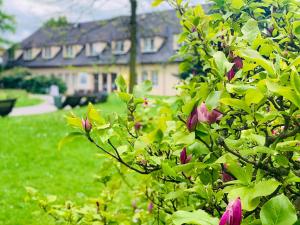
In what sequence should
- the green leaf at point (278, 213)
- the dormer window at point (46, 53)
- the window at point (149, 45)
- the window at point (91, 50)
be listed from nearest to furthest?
the green leaf at point (278, 213) < the window at point (149, 45) < the window at point (91, 50) < the dormer window at point (46, 53)

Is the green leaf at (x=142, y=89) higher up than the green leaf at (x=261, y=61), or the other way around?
the green leaf at (x=261, y=61)

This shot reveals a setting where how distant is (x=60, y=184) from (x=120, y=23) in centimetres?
1378

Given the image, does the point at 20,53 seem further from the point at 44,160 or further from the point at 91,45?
the point at 44,160

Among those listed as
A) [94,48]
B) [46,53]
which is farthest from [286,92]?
[46,53]

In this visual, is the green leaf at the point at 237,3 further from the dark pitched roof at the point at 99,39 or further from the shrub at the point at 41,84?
the shrub at the point at 41,84

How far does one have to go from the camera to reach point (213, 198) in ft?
6.23

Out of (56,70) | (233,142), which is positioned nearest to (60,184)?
(233,142)

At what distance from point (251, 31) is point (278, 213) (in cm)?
94

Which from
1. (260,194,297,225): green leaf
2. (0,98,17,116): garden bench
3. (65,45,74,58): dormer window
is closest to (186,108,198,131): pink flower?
(260,194,297,225): green leaf

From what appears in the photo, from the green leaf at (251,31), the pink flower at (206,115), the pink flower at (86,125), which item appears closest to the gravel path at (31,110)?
the pink flower at (86,125)

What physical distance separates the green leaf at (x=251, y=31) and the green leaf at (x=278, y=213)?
86 cm

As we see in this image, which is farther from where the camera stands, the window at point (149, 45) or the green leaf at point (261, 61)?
the window at point (149, 45)

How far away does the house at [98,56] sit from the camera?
41125 mm

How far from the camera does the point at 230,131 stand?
2.01m
